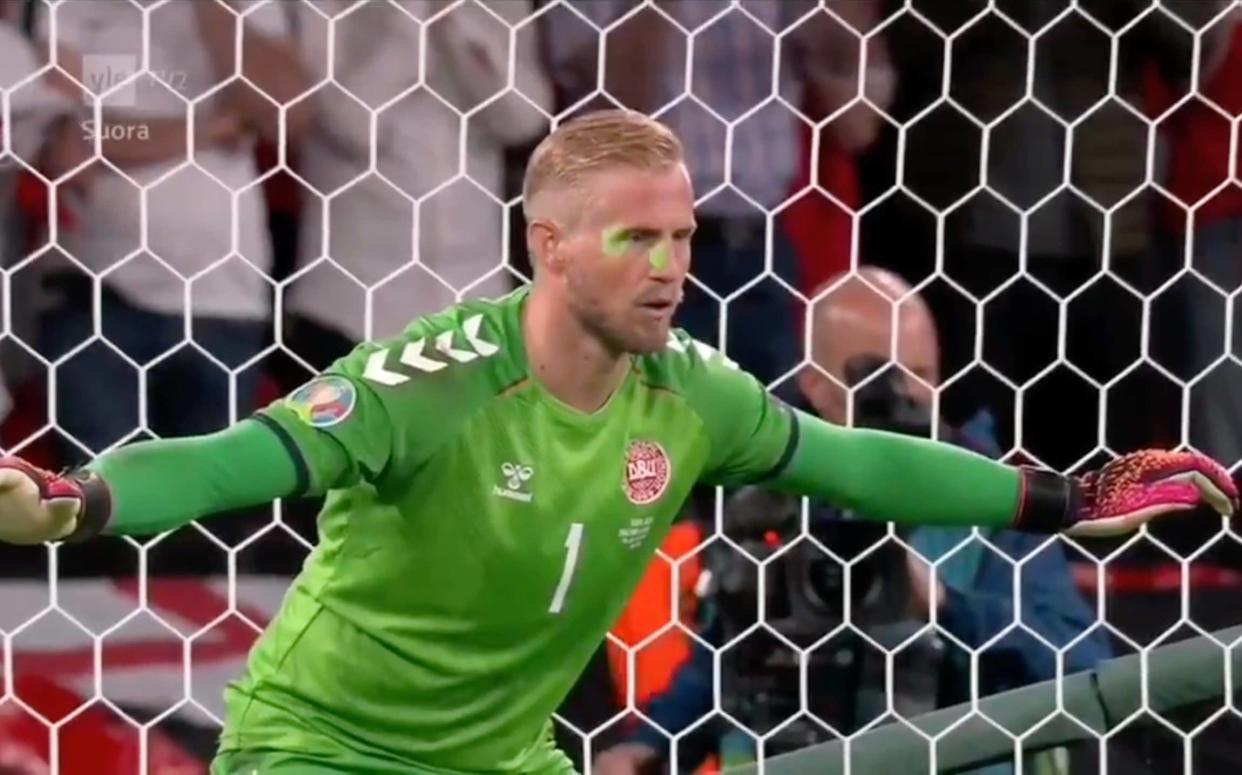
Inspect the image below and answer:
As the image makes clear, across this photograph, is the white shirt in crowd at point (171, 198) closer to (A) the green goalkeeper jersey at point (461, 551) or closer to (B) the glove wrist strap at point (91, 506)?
(A) the green goalkeeper jersey at point (461, 551)

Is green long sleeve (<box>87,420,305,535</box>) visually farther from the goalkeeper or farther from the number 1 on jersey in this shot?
the number 1 on jersey

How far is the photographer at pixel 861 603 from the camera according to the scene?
71.8 inches

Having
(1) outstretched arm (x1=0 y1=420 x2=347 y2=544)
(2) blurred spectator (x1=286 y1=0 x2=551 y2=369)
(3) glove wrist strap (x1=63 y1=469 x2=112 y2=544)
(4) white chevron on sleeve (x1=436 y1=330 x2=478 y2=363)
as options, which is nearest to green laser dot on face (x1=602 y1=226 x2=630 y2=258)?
(4) white chevron on sleeve (x1=436 y1=330 x2=478 y2=363)

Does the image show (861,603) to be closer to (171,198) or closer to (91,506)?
(171,198)

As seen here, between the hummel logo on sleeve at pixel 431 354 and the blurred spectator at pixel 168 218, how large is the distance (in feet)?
1.79

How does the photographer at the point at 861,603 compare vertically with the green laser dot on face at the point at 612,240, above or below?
below

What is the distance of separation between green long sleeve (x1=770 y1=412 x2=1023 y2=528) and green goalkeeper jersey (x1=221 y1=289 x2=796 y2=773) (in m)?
0.10

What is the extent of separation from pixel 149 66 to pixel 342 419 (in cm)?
69

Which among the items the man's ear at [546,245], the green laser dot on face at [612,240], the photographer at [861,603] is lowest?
the photographer at [861,603]

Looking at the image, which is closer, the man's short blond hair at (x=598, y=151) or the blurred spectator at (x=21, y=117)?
the man's short blond hair at (x=598, y=151)

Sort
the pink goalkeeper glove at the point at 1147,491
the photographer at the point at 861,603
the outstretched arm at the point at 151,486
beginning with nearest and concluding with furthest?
the outstretched arm at the point at 151,486 → the pink goalkeeper glove at the point at 1147,491 → the photographer at the point at 861,603

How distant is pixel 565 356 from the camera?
1251mm

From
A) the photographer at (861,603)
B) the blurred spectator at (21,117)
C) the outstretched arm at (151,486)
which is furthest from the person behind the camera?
the photographer at (861,603)

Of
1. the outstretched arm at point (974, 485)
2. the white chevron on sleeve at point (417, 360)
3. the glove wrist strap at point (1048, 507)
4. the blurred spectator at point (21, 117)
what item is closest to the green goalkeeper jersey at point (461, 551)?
the white chevron on sleeve at point (417, 360)
